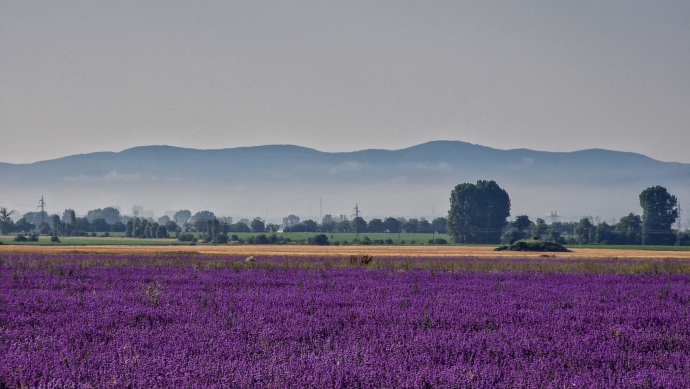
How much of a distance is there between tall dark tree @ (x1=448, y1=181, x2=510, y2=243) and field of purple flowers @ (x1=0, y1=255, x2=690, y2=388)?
102818 millimetres

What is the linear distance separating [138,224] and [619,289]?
5360 inches

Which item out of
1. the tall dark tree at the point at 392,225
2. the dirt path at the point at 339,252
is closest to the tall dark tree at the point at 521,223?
the tall dark tree at the point at 392,225

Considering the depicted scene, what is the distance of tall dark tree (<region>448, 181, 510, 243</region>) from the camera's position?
117688mm

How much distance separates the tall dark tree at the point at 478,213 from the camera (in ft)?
386

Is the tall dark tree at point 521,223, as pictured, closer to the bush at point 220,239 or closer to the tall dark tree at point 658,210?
the tall dark tree at point 658,210

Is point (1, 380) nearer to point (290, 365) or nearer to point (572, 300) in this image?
point (290, 365)

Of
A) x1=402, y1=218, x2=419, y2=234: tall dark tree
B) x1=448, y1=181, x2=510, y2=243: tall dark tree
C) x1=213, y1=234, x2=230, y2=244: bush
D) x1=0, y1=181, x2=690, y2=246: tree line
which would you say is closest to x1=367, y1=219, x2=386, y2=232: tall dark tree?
x1=402, y1=218, x2=419, y2=234: tall dark tree

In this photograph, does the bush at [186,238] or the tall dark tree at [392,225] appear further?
the tall dark tree at [392,225]

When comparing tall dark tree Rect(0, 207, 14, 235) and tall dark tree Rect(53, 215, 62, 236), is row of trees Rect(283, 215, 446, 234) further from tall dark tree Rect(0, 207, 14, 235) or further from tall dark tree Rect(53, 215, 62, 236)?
tall dark tree Rect(0, 207, 14, 235)

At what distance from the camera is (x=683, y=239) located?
343 ft

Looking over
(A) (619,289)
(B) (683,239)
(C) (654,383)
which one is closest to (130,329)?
(C) (654,383)

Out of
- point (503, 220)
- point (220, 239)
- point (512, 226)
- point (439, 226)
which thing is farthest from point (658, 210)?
point (220, 239)

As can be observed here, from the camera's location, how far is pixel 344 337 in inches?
347

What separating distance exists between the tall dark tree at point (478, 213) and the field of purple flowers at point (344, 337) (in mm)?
102818
